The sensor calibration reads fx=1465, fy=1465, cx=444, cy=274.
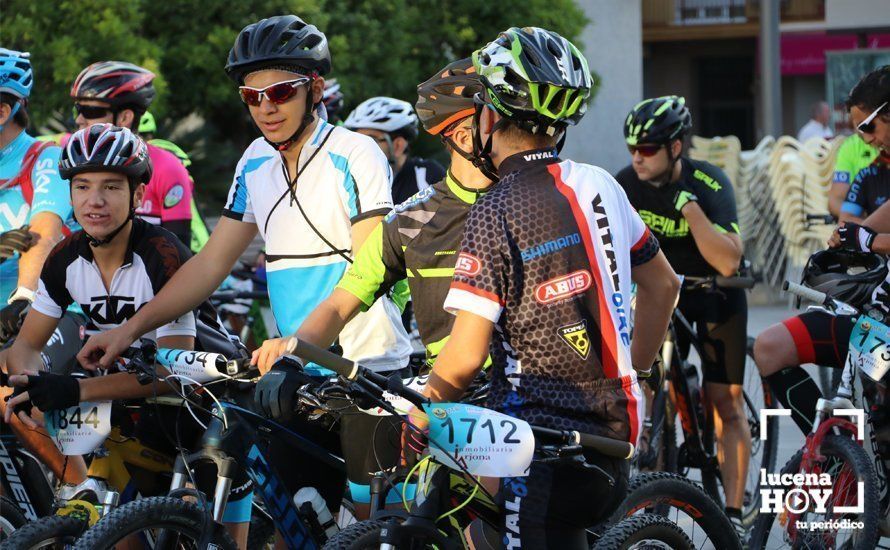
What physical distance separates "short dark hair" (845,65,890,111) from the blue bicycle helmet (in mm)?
3600

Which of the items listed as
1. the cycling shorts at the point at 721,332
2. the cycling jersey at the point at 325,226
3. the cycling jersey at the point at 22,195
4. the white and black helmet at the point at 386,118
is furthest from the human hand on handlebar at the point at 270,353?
the white and black helmet at the point at 386,118

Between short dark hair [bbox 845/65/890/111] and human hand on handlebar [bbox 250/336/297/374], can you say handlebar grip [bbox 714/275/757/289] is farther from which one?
human hand on handlebar [bbox 250/336/297/374]

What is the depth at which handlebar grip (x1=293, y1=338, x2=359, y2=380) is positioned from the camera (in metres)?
3.61

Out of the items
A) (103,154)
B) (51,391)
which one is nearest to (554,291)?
(51,391)

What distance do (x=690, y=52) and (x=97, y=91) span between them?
35.7 metres

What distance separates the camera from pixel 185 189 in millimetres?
7254

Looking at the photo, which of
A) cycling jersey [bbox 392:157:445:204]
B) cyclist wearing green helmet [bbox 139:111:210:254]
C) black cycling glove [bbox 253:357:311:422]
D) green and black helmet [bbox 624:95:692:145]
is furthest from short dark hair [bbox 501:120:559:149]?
cycling jersey [bbox 392:157:445:204]

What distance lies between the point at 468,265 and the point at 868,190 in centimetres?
386

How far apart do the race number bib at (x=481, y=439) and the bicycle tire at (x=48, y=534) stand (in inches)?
53.5

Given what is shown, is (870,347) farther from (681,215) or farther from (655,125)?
(655,125)

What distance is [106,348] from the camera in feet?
15.4

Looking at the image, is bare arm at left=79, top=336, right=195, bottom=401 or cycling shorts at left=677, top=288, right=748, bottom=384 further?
cycling shorts at left=677, top=288, right=748, bottom=384

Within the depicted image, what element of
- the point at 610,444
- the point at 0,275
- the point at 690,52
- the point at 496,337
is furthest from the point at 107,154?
the point at 690,52

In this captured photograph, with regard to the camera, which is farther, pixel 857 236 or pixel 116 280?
pixel 857 236
